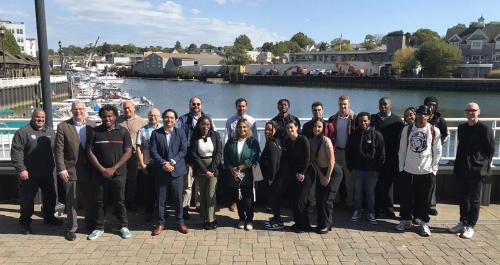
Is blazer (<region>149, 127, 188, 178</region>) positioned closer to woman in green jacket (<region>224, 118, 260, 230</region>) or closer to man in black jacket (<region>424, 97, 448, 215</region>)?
woman in green jacket (<region>224, 118, 260, 230</region>)

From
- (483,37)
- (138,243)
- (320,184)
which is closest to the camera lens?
(138,243)

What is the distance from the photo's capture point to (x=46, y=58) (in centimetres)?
621

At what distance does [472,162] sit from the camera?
5.64 m

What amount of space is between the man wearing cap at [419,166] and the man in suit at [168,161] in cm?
312

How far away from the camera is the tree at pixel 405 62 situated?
271ft

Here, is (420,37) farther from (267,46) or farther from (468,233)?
(468,233)

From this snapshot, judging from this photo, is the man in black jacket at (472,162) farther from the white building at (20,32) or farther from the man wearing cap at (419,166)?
the white building at (20,32)

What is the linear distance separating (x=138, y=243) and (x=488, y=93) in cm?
6905

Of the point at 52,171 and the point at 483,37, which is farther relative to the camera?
the point at 483,37

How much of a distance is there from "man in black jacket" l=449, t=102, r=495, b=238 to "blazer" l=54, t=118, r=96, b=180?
5128 millimetres

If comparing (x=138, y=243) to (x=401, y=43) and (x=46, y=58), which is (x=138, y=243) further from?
(x=401, y=43)

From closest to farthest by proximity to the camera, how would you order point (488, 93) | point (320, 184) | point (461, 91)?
point (320, 184) < point (488, 93) < point (461, 91)

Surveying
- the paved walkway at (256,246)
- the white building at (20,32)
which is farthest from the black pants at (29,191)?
the white building at (20,32)

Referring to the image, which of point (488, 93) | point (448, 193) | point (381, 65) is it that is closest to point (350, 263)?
point (448, 193)
